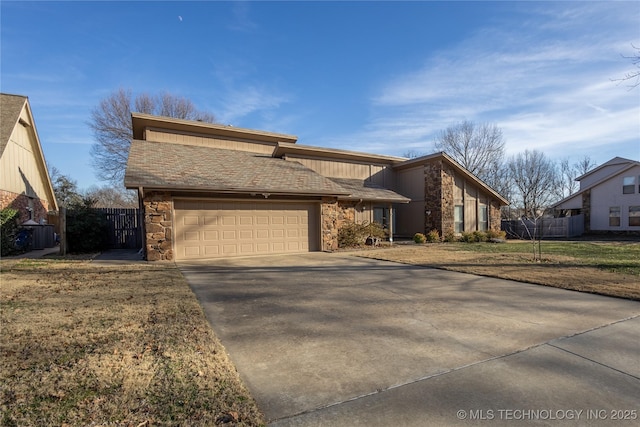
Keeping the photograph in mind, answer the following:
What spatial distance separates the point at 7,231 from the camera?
12.4 meters

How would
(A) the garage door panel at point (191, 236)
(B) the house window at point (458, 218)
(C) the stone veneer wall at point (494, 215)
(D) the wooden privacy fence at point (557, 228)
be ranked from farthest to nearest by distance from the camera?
1. (D) the wooden privacy fence at point (557, 228)
2. (C) the stone veneer wall at point (494, 215)
3. (B) the house window at point (458, 218)
4. (A) the garage door panel at point (191, 236)

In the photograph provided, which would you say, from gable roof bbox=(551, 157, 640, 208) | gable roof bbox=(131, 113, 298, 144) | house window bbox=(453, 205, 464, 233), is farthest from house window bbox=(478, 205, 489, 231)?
gable roof bbox=(131, 113, 298, 144)

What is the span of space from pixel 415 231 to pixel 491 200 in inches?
227

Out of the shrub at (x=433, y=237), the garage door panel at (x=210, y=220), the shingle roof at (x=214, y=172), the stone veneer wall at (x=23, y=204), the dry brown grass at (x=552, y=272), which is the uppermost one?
the shingle roof at (x=214, y=172)

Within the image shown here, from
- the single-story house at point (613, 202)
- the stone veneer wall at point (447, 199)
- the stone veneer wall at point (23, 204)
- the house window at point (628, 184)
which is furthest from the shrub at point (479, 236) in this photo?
the stone veneer wall at point (23, 204)

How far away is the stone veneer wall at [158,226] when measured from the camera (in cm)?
1037

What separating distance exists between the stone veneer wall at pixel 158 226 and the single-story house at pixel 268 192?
0.10 feet

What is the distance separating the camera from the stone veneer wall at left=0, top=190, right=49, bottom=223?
46.4 feet

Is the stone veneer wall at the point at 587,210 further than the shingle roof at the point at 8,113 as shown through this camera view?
Yes

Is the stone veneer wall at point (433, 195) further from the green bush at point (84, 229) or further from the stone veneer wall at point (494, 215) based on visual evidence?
the green bush at point (84, 229)

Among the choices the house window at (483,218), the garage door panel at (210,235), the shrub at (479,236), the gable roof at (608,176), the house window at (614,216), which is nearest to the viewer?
the garage door panel at (210,235)

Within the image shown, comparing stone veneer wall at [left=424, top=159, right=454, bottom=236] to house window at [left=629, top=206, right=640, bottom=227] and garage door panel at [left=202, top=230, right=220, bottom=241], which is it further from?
house window at [left=629, top=206, right=640, bottom=227]

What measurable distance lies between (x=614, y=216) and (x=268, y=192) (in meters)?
26.6

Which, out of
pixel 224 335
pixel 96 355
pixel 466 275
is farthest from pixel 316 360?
pixel 466 275
